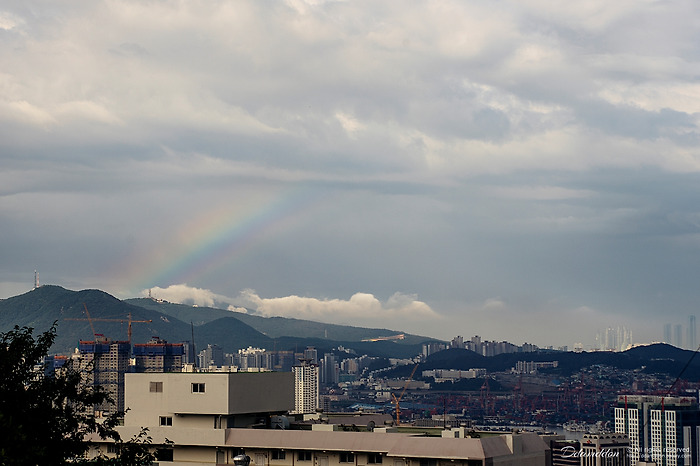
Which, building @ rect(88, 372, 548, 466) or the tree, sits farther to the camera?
building @ rect(88, 372, 548, 466)

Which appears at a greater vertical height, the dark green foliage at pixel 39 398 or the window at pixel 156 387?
the dark green foliage at pixel 39 398

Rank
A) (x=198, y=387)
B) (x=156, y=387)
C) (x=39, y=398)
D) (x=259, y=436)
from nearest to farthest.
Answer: (x=39, y=398) → (x=259, y=436) → (x=198, y=387) → (x=156, y=387)

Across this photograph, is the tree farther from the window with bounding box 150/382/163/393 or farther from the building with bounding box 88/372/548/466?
the window with bounding box 150/382/163/393

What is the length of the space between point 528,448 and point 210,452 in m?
18.5

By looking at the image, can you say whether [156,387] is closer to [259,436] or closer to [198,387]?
[198,387]

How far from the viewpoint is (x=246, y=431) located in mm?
55188

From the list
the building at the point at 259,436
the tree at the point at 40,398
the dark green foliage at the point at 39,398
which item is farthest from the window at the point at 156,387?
the dark green foliage at the point at 39,398

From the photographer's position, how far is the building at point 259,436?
5141cm

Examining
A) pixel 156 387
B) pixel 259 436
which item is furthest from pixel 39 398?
pixel 156 387

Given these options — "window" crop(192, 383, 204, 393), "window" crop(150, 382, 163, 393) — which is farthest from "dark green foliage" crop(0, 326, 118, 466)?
"window" crop(150, 382, 163, 393)

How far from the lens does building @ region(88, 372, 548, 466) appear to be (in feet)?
169

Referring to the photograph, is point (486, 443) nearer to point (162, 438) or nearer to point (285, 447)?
point (285, 447)

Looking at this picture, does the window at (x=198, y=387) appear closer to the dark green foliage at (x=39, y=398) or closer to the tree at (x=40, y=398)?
the tree at (x=40, y=398)

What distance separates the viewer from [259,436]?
181 feet
